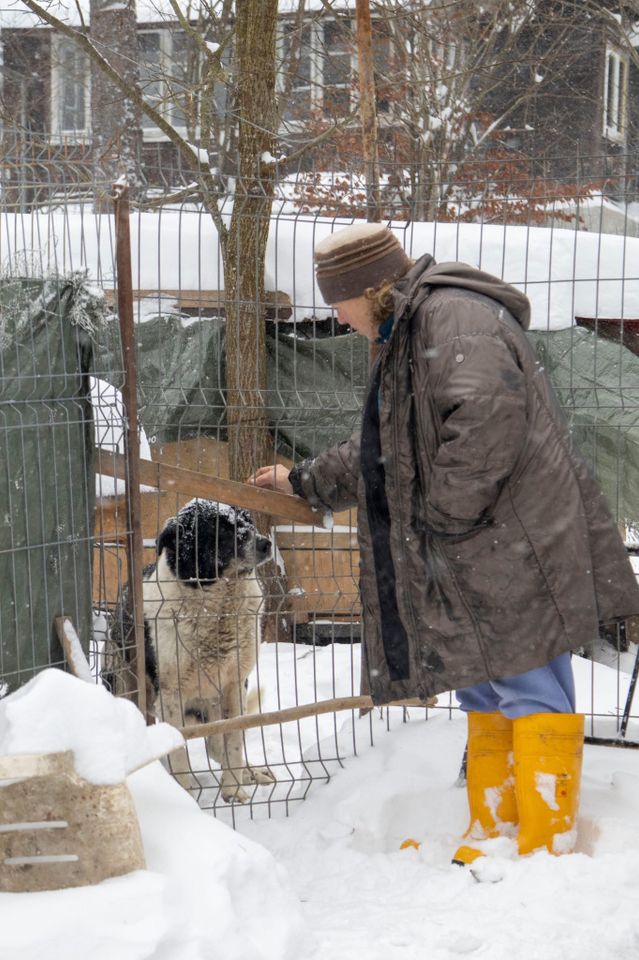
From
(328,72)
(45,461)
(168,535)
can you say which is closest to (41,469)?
(45,461)

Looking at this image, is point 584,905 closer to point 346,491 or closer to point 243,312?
point 346,491

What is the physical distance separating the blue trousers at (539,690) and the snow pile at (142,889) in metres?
0.92

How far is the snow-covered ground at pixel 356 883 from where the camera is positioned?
2.15 meters

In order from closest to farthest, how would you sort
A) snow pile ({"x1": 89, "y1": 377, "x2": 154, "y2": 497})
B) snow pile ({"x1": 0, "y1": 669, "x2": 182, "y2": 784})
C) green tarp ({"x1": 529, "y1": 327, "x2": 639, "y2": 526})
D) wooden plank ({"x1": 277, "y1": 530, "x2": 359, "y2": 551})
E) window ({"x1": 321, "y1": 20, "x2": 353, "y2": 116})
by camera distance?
snow pile ({"x1": 0, "y1": 669, "x2": 182, "y2": 784}) < snow pile ({"x1": 89, "y1": 377, "x2": 154, "y2": 497}) < green tarp ({"x1": 529, "y1": 327, "x2": 639, "y2": 526}) < wooden plank ({"x1": 277, "y1": 530, "x2": 359, "y2": 551}) < window ({"x1": 321, "y1": 20, "x2": 353, "y2": 116})

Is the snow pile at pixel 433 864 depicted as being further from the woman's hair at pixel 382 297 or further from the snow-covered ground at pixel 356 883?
the woman's hair at pixel 382 297

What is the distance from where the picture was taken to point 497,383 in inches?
112

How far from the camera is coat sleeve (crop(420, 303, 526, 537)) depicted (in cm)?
282

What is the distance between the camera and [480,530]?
9.80ft

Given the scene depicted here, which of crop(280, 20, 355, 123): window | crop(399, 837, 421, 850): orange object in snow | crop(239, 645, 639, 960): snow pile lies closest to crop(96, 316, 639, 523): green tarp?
crop(239, 645, 639, 960): snow pile

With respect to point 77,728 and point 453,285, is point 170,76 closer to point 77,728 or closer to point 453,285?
point 453,285

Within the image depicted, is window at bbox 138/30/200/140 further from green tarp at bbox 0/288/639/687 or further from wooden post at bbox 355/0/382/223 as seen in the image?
green tarp at bbox 0/288/639/687

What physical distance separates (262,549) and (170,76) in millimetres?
4632

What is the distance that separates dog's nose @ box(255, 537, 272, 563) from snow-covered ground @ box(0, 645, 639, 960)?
3.00ft

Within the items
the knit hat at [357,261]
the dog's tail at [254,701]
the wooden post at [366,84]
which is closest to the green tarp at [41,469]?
the knit hat at [357,261]
